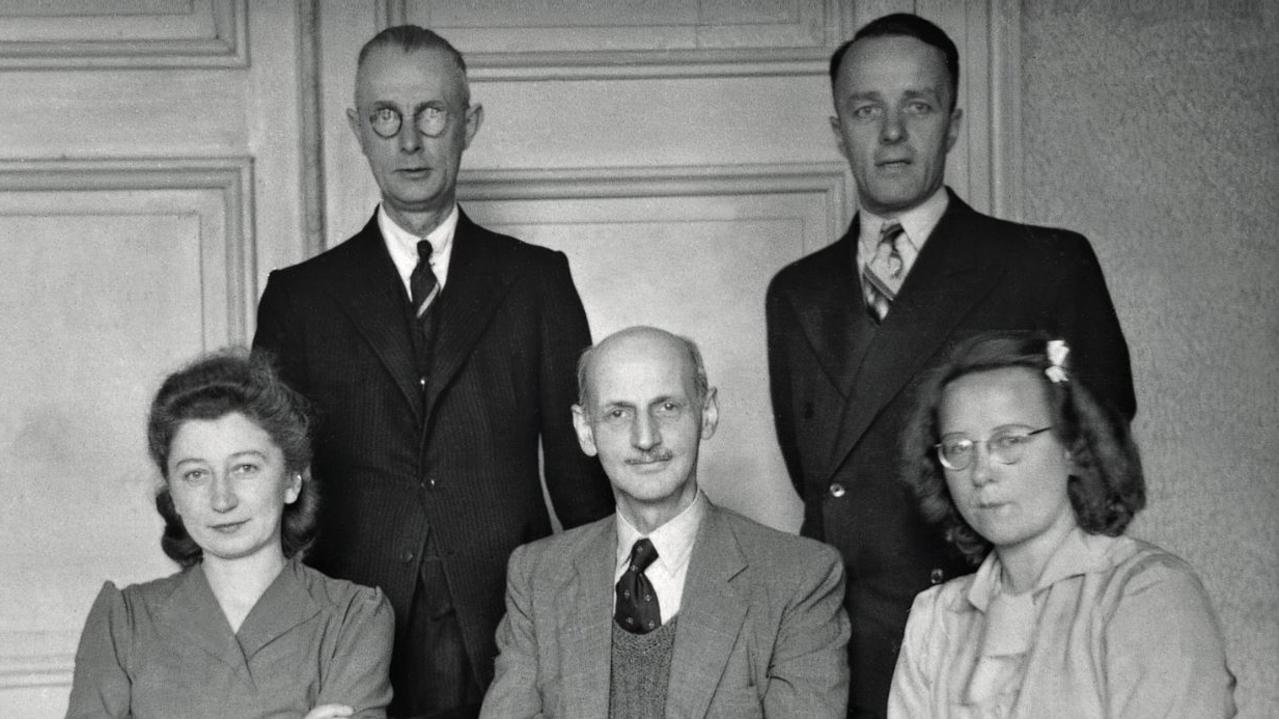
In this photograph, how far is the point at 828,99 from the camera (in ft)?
14.0

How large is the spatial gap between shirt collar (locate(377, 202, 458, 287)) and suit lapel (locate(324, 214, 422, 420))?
0.06 feet

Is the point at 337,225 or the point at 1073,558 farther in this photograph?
the point at 337,225

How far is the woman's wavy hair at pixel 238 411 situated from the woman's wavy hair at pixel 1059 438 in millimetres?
1211

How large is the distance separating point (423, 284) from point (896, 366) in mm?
1039

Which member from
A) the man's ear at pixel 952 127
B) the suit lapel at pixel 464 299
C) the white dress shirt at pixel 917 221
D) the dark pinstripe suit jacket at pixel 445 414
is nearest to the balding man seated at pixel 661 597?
the dark pinstripe suit jacket at pixel 445 414

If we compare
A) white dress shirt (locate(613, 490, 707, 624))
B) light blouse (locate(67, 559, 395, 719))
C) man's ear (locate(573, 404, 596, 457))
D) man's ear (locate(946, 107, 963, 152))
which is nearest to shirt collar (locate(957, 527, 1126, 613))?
white dress shirt (locate(613, 490, 707, 624))

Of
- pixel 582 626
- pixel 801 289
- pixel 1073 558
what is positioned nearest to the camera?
pixel 1073 558

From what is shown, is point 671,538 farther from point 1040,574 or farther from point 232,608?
point 232,608

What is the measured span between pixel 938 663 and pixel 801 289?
99cm

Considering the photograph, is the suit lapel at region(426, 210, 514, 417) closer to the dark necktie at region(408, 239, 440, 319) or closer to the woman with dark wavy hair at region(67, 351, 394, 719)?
the dark necktie at region(408, 239, 440, 319)

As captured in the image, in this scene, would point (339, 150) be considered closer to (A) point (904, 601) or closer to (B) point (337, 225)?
(B) point (337, 225)

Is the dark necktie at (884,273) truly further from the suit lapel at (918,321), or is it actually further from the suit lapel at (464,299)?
the suit lapel at (464,299)

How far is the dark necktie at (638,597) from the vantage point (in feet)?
9.97

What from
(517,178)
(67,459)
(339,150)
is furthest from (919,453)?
(67,459)
